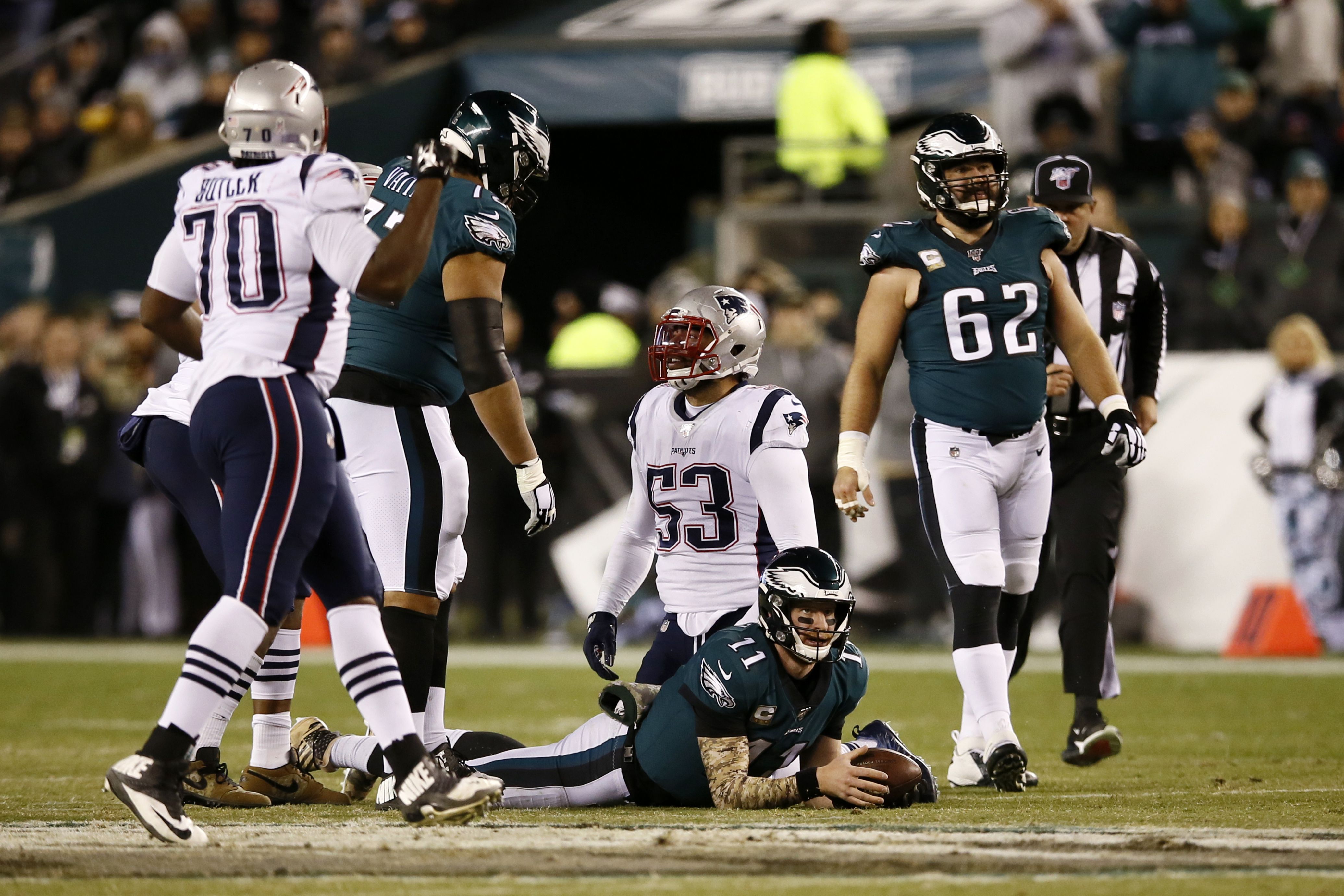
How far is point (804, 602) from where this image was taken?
195 inches

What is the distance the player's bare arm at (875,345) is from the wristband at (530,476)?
3.47ft

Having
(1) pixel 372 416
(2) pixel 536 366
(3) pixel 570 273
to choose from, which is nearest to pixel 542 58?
(3) pixel 570 273

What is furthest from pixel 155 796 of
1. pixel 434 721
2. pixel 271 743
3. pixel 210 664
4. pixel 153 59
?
pixel 153 59

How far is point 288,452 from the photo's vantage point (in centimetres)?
438

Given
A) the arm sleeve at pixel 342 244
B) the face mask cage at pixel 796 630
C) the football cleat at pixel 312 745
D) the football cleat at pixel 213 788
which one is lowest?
the football cleat at pixel 213 788

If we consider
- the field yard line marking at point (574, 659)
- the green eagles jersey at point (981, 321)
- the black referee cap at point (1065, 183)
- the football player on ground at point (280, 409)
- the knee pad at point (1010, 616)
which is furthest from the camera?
the field yard line marking at point (574, 659)

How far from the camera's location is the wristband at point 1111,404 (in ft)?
19.5

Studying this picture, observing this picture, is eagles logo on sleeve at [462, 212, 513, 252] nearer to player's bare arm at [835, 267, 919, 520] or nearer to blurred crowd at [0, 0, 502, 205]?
player's bare arm at [835, 267, 919, 520]

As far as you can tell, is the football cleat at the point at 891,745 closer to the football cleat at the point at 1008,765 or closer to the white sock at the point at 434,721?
the football cleat at the point at 1008,765

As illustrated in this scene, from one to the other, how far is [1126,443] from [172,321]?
2833 millimetres

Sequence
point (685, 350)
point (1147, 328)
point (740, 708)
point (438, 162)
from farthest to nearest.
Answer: point (1147, 328)
point (685, 350)
point (740, 708)
point (438, 162)

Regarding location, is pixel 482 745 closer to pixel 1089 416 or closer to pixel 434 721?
pixel 434 721

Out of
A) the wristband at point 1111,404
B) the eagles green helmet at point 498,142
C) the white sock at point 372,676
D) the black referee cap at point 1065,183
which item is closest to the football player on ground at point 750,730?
the white sock at point 372,676

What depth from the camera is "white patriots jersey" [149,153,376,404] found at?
4.45 m
